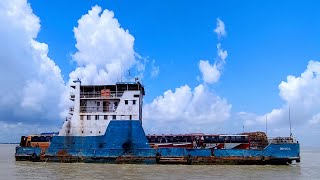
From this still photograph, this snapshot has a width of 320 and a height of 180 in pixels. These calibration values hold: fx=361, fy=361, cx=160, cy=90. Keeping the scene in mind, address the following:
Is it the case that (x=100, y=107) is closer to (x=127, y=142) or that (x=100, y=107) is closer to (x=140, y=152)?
(x=127, y=142)

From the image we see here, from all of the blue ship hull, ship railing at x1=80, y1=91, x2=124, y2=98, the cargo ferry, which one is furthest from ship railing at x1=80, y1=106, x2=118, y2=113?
the blue ship hull

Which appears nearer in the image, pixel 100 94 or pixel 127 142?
pixel 127 142

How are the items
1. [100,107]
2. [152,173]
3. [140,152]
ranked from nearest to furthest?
[152,173]
[140,152]
[100,107]

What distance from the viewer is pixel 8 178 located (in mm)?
20516

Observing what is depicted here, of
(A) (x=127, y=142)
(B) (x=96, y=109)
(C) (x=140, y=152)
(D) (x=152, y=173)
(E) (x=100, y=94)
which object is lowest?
(D) (x=152, y=173)

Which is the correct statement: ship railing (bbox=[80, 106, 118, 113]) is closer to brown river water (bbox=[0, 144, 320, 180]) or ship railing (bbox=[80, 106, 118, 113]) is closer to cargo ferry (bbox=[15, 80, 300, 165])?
cargo ferry (bbox=[15, 80, 300, 165])

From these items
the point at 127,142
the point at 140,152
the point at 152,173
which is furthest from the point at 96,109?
the point at 152,173

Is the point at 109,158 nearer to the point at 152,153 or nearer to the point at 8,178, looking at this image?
the point at 152,153

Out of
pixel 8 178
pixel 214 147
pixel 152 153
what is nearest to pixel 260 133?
pixel 214 147

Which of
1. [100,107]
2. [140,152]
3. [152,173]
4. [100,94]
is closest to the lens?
[152,173]

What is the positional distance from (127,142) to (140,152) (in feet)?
→ 4.31

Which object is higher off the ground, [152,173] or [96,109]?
[96,109]

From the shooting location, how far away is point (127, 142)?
28.7 meters

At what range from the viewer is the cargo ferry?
28.3m
